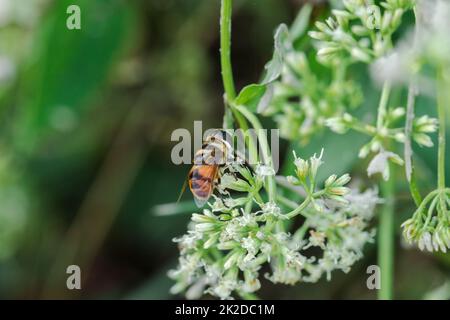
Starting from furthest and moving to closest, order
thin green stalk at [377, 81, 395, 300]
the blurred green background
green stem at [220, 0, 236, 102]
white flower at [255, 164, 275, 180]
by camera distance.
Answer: the blurred green background < thin green stalk at [377, 81, 395, 300] < green stem at [220, 0, 236, 102] < white flower at [255, 164, 275, 180]

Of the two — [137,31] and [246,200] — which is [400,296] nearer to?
[246,200]

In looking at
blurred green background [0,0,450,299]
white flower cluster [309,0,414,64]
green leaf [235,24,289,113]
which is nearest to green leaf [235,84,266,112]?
green leaf [235,24,289,113]

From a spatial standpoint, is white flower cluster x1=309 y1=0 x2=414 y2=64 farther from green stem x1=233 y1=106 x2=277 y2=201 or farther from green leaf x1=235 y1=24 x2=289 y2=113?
green stem x1=233 y1=106 x2=277 y2=201

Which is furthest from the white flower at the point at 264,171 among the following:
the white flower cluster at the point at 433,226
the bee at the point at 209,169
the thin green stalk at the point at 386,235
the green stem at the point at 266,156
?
the thin green stalk at the point at 386,235

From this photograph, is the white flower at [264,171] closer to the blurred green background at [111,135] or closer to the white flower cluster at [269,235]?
the white flower cluster at [269,235]

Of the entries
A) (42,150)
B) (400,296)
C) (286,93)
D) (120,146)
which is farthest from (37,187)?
(400,296)

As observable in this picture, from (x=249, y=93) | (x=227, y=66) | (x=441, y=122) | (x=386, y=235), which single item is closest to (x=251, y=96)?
(x=249, y=93)

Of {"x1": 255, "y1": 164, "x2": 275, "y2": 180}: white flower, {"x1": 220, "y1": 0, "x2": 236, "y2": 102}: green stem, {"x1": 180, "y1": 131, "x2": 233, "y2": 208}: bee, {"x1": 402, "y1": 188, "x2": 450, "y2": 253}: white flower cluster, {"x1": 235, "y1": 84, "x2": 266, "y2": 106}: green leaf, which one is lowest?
{"x1": 402, "y1": 188, "x2": 450, "y2": 253}: white flower cluster
